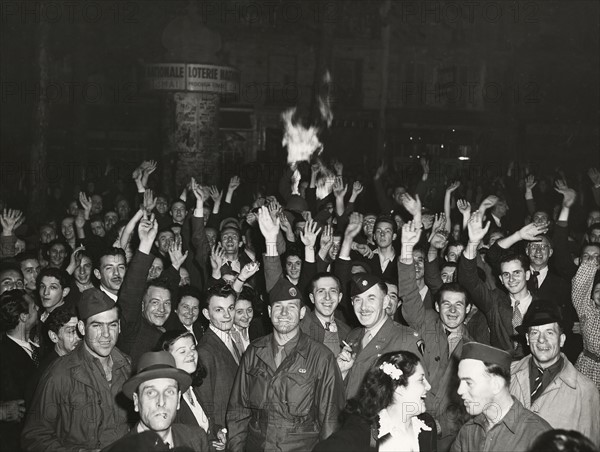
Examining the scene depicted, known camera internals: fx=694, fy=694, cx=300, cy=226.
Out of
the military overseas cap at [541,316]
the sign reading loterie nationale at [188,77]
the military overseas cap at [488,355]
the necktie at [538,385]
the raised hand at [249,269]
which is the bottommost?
the necktie at [538,385]

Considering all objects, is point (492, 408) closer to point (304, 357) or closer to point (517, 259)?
point (304, 357)

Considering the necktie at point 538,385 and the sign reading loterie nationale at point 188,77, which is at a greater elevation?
the sign reading loterie nationale at point 188,77

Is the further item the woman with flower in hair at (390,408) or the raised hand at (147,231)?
the raised hand at (147,231)

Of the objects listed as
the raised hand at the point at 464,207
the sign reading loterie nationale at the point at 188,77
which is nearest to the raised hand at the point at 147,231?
the raised hand at the point at 464,207

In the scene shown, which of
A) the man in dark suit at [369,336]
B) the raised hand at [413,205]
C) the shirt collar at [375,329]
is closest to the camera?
the man in dark suit at [369,336]

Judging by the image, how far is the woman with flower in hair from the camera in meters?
4.16

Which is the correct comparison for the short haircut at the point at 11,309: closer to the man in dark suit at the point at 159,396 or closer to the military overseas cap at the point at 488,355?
the man in dark suit at the point at 159,396

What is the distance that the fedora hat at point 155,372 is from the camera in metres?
4.08

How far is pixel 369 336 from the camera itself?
553 cm

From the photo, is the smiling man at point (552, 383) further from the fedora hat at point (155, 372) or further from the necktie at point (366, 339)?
the fedora hat at point (155, 372)

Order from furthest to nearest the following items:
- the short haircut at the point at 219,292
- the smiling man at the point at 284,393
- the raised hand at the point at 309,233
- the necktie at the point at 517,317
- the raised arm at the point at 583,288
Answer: the raised hand at the point at 309,233, the necktie at the point at 517,317, the short haircut at the point at 219,292, the raised arm at the point at 583,288, the smiling man at the point at 284,393

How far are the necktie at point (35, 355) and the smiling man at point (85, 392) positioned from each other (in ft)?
2.87

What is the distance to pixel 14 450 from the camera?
504cm

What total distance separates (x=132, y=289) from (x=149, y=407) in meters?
2.12
